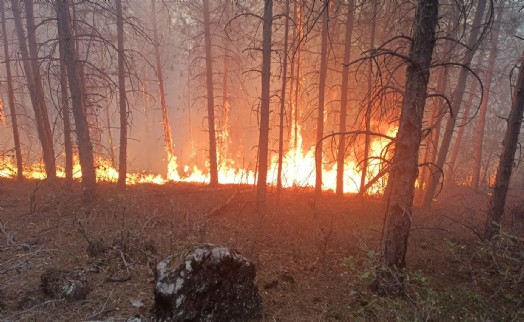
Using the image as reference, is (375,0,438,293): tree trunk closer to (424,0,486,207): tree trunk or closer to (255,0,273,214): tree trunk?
(255,0,273,214): tree trunk

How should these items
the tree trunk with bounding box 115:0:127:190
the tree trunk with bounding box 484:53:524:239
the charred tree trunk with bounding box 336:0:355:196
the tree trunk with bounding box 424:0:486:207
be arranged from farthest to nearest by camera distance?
1. the tree trunk with bounding box 115:0:127:190
2. the charred tree trunk with bounding box 336:0:355:196
3. the tree trunk with bounding box 424:0:486:207
4. the tree trunk with bounding box 484:53:524:239

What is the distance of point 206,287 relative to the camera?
4.83 metres

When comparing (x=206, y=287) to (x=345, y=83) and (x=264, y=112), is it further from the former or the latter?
(x=345, y=83)

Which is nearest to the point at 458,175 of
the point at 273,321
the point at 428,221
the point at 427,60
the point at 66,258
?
the point at 428,221

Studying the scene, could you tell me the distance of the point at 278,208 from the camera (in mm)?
11141

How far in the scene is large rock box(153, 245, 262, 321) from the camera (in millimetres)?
4617

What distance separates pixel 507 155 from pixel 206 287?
787 cm

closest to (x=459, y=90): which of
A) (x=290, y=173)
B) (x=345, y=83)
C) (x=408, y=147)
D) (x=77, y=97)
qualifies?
(x=345, y=83)

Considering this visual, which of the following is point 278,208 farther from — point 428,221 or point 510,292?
point 510,292

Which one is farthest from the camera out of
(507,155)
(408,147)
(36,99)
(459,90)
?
(36,99)

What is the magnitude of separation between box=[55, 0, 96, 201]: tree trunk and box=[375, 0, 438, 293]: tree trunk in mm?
8871

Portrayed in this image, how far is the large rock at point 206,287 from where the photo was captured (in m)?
4.62

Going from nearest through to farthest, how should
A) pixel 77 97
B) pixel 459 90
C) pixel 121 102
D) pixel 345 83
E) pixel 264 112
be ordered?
pixel 77 97
pixel 264 112
pixel 459 90
pixel 345 83
pixel 121 102

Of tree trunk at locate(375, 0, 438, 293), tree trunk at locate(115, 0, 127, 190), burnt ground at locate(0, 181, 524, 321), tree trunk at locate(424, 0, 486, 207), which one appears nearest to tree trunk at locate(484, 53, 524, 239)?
burnt ground at locate(0, 181, 524, 321)
